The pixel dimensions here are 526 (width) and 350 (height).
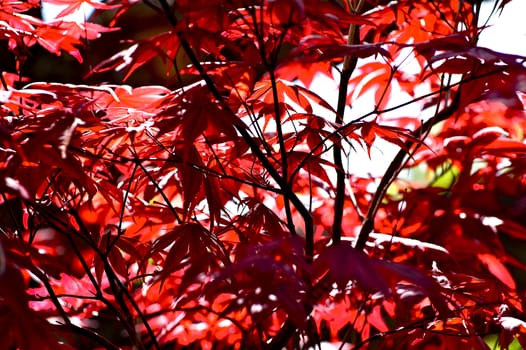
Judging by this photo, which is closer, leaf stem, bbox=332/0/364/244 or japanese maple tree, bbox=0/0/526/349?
japanese maple tree, bbox=0/0/526/349

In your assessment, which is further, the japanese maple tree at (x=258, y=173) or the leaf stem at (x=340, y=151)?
the leaf stem at (x=340, y=151)

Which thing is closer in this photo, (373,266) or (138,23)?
(373,266)

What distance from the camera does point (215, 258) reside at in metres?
0.93

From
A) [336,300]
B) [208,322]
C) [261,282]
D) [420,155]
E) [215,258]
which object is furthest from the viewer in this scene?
[420,155]

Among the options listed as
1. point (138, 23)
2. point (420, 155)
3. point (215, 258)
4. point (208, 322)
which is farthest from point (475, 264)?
point (138, 23)

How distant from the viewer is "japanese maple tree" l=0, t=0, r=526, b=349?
2.68 ft

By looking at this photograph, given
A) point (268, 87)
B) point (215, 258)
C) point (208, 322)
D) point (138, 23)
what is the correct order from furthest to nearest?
point (138, 23) < point (208, 322) < point (268, 87) < point (215, 258)

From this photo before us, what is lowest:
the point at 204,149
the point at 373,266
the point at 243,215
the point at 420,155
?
the point at 373,266

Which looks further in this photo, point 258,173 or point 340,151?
point 258,173

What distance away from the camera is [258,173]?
49.0 inches

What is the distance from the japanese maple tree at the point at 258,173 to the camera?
0.82 meters

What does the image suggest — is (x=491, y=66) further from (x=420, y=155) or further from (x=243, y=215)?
(x=420, y=155)

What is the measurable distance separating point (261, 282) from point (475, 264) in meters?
0.84

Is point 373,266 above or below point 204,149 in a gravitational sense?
below
